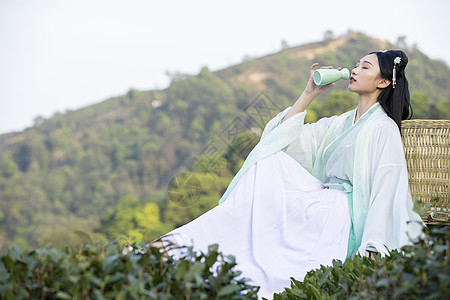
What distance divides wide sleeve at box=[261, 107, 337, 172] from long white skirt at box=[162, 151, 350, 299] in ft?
1.12

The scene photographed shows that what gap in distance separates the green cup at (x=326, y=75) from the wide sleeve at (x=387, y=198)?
1.05 ft

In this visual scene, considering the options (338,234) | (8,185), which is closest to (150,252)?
(338,234)

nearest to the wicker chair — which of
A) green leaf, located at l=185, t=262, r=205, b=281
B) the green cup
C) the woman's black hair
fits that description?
the woman's black hair

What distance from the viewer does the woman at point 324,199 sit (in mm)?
2168

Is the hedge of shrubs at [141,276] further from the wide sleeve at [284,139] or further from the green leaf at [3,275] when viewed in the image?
the wide sleeve at [284,139]

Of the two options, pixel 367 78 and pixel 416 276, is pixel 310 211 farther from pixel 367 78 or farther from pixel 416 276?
pixel 416 276

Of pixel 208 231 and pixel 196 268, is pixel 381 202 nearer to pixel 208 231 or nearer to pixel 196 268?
pixel 208 231

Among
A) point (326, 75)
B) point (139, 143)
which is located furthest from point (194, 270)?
point (139, 143)

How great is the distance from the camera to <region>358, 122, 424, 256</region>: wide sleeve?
2.14 meters

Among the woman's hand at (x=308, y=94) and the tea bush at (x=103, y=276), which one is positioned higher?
the woman's hand at (x=308, y=94)

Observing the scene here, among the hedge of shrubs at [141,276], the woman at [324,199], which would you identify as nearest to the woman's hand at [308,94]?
the woman at [324,199]

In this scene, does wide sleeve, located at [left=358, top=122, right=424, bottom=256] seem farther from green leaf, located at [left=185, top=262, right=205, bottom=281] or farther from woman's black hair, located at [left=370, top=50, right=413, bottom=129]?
green leaf, located at [left=185, top=262, right=205, bottom=281]

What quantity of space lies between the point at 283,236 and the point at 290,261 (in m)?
0.12

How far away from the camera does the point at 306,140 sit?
107 inches
